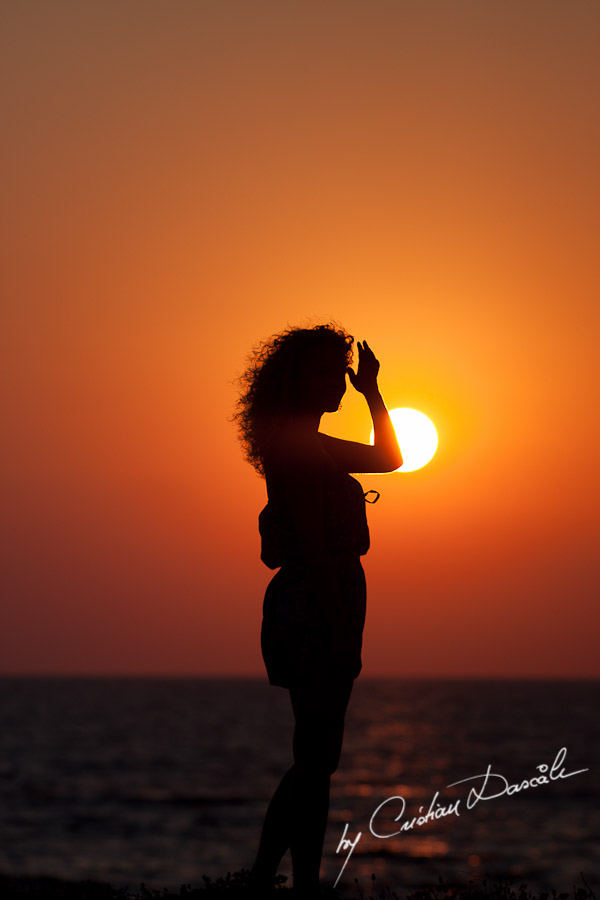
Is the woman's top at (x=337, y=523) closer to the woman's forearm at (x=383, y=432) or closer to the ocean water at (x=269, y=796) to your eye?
the woman's forearm at (x=383, y=432)

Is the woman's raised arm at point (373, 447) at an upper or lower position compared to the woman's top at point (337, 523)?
upper

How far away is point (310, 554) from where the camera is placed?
6188mm

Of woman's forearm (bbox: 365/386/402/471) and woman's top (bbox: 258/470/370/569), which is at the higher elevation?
woman's forearm (bbox: 365/386/402/471)

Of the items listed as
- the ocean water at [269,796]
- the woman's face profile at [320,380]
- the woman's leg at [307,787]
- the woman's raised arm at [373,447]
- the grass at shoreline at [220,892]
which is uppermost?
the woman's face profile at [320,380]

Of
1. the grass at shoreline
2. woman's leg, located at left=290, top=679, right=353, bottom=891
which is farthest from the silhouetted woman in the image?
the grass at shoreline

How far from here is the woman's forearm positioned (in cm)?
656

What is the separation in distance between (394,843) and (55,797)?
2003 centimetres

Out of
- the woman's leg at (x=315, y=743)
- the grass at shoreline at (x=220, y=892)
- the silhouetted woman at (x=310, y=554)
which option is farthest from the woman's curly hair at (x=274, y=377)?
the grass at shoreline at (x=220, y=892)

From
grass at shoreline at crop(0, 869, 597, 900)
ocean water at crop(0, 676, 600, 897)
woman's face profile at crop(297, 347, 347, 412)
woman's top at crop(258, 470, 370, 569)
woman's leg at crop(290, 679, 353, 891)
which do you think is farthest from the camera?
ocean water at crop(0, 676, 600, 897)

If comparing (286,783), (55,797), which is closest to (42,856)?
(55,797)

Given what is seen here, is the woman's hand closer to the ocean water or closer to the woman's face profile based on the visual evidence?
the woman's face profile

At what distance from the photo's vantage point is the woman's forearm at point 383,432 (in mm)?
6562

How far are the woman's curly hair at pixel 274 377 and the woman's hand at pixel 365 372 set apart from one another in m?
0.07

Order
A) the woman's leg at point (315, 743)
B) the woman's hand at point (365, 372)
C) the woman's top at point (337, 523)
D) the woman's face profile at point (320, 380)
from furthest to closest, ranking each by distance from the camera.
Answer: the woman's hand at point (365, 372) → the woman's face profile at point (320, 380) → the woman's top at point (337, 523) → the woman's leg at point (315, 743)
